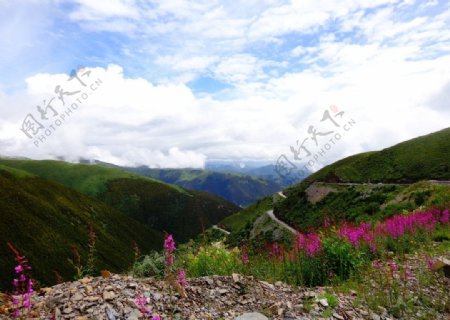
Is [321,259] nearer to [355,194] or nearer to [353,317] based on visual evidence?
[353,317]

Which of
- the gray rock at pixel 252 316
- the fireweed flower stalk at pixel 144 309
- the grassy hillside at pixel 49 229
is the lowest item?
the grassy hillside at pixel 49 229

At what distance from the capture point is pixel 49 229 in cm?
14088

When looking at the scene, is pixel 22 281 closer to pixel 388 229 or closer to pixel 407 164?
pixel 388 229

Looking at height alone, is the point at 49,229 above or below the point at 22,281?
below

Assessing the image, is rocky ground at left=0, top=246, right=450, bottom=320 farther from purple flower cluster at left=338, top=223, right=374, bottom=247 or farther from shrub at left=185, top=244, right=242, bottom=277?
purple flower cluster at left=338, top=223, right=374, bottom=247

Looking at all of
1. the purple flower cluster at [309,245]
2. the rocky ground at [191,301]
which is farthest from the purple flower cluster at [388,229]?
the rocky ground at [191,301]

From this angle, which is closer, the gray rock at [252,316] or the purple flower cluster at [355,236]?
the gray rock at [252,316]

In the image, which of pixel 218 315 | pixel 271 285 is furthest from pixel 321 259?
pixel 218 315

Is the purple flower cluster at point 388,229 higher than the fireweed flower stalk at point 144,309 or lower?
lower

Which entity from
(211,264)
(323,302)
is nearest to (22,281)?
(211,264)

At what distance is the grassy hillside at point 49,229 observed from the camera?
116875 millimetres

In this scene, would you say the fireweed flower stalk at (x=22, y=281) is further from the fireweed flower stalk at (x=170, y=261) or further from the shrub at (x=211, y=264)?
the shrub at (x=211, y=264)

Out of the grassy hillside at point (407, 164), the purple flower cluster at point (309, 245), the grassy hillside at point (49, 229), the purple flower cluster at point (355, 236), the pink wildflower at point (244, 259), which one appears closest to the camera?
the pink wildflower at point (244, 259)

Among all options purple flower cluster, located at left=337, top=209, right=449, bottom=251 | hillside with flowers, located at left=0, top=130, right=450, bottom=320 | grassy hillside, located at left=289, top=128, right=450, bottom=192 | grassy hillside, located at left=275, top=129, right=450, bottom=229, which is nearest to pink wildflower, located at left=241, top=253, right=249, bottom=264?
hillside with flowers, located at left=0, top=130, right=450, bottom=320
